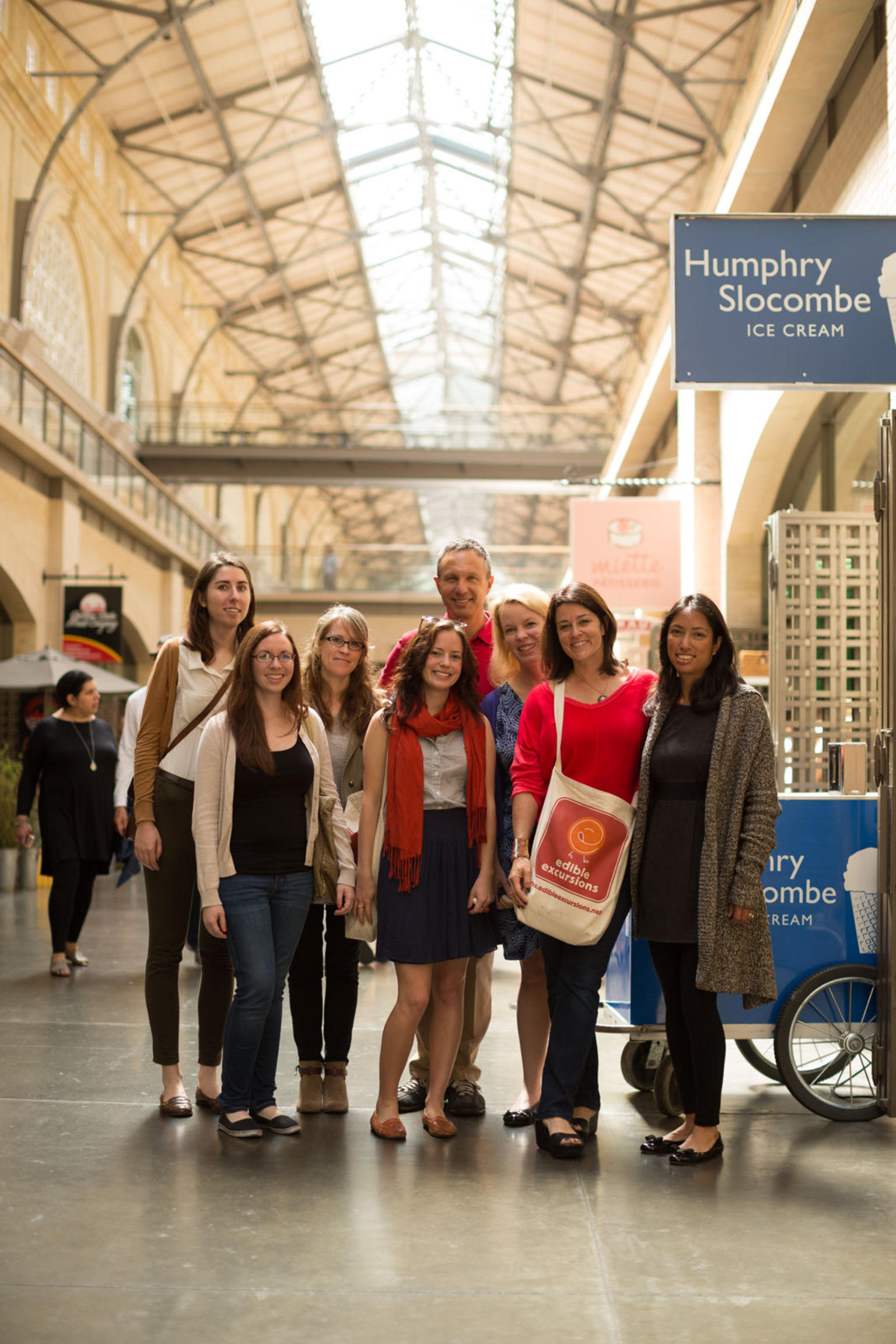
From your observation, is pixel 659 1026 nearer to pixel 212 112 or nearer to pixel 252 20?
pixel 252 20

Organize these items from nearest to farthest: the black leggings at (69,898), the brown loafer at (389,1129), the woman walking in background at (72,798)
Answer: the brown loafer at (389,1129), the black leggings at (69,898), the woman walking in background at (72,798)

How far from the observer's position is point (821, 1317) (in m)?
2.98

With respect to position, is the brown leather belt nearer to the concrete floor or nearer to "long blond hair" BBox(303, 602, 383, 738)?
"long blond hair" BBox(303, 602, 383, 738)

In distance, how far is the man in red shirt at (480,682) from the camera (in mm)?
4855

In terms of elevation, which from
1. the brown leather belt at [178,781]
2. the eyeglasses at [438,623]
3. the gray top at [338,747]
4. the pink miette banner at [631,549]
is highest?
the pink miette banner at [631,549]

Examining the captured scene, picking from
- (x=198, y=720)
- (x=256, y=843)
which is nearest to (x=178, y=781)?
(x=198, y=720)

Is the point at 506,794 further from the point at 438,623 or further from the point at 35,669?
the point at 35,669

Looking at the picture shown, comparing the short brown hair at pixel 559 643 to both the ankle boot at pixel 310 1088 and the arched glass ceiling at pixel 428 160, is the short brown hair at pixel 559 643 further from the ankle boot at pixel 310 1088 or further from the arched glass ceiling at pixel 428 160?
the arched glass ceiling at pixel 428 160

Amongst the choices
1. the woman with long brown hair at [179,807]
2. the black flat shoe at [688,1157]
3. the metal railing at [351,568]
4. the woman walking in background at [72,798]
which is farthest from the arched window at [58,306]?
the black flat shoe at [688,1157]

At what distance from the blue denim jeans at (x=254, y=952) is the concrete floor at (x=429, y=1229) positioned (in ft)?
0.73

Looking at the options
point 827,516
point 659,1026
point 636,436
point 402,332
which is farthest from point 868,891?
point 402,332

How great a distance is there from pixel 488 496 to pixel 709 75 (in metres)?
24.5

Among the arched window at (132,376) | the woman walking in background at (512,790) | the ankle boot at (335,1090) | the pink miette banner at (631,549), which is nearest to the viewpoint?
the woman walking in background at (512,790)

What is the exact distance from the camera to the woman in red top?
4.25 metres
